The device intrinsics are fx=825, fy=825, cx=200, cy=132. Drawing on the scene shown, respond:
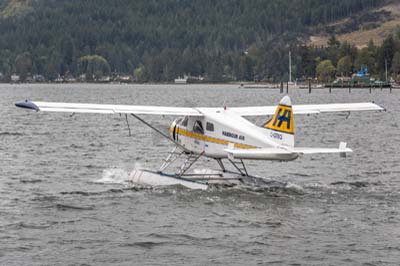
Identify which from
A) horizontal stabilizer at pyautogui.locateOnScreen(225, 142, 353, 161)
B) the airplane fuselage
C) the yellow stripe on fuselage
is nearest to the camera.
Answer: horizontal stabilizer at pyautogui.locateOnScreen(225, 142, 353, 161)

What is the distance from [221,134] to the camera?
24594 mm

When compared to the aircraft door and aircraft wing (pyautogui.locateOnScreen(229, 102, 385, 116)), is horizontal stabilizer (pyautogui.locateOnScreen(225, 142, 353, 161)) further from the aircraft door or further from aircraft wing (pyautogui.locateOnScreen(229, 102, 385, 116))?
aircraft wing (pyautogui.locateOnScreen(229, 102, 385, 116))

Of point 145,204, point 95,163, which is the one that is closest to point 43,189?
point 145,204

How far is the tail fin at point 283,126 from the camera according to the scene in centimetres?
2291

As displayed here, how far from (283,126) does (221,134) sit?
7.53ft

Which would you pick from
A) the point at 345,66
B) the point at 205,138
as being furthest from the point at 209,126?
the point at 345,66

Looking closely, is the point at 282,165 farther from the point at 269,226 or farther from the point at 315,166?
the point at 269,226

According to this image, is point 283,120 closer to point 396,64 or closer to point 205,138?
point 205,138

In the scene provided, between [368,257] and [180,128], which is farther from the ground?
[180,128]

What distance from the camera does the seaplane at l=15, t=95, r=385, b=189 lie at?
75.0 feet

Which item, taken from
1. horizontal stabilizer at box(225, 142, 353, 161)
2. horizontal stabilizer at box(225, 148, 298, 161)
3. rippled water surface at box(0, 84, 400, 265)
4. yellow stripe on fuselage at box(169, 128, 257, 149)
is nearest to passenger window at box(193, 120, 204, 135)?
yellow stripe on fuselage at box(169, 128, 257, 149)

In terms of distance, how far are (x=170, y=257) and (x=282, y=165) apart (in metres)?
14.7

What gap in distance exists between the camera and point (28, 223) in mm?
20922

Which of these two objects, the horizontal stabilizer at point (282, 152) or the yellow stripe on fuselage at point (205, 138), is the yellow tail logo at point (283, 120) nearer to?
the horizontal stabilizer at point (282, 152)
